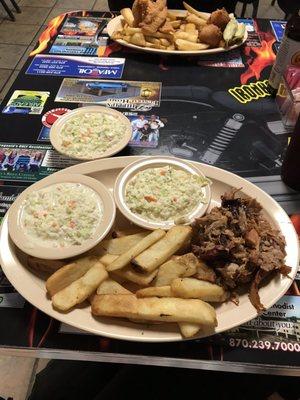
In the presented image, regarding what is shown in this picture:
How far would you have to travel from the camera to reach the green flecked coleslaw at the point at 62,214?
1350 millimetres

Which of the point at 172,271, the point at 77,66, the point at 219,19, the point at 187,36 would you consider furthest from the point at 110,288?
the point at 219,19

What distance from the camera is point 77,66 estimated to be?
2430 mm

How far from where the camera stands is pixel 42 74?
2.35 m

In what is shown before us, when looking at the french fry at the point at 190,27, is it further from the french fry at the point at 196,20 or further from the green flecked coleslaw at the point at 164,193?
the green flecked coleslaw at the point at 164,193

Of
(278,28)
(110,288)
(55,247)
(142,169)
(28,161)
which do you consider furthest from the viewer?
(278,28)

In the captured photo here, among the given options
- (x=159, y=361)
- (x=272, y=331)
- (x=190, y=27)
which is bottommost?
(x=272, y=331)

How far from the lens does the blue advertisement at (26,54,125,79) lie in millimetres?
2369

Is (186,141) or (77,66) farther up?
(77,66)

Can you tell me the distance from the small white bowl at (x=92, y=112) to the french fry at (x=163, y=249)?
1.95 feet

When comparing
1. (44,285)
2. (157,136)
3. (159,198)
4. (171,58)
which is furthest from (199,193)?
(171,58)

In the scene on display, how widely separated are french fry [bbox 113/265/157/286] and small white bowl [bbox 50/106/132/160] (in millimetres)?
665

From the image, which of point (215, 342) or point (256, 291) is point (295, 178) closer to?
point (256, 291)

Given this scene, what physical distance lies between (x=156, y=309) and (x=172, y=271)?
16 centimetres

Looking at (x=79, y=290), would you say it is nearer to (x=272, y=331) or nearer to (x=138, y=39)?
(x=272, y=331)
